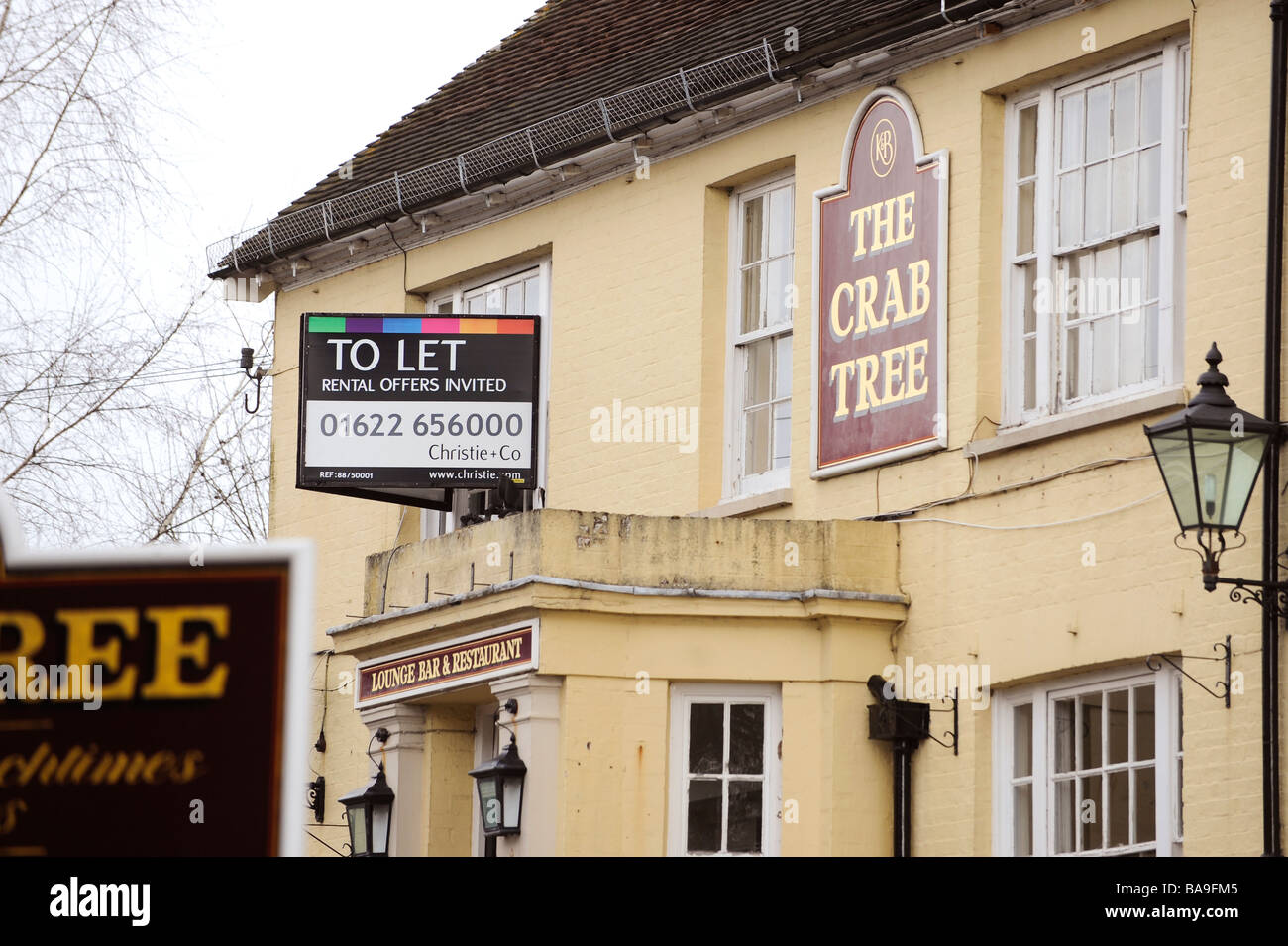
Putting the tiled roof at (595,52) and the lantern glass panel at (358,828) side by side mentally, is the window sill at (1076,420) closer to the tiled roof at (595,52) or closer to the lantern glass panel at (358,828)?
the tiled roof at (595,52)

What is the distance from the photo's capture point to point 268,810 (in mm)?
3582

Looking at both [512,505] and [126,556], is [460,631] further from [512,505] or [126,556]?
[126,556]

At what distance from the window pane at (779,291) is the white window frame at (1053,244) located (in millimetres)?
1834

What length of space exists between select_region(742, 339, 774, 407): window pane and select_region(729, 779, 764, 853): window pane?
2.61 metres

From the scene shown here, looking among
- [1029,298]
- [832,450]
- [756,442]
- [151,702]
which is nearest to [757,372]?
[756,442]

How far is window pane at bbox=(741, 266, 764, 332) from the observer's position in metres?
14.2

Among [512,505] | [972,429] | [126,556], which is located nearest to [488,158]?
[512,505]

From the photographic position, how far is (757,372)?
1418cm

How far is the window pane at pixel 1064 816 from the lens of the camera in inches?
461

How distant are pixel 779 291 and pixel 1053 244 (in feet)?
7.54

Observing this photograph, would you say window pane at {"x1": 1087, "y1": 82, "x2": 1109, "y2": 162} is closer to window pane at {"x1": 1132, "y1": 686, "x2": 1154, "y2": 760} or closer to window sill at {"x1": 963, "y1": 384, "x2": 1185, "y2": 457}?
window sill at {"x1": 963, "y1": 384, "x2": 1185, "y2": 457}

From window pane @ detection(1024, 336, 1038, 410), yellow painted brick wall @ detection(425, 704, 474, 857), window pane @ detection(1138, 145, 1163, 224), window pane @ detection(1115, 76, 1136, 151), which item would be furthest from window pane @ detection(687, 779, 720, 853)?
window pane @ detection(1115, 76, 1136, 151)

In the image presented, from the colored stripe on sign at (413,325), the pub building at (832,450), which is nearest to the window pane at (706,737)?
the pub building at (832,450)

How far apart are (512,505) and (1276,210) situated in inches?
228
